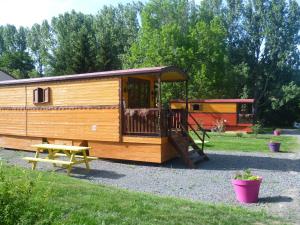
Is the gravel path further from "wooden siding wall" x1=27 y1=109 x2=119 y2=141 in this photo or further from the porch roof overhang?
the porch roof overhang

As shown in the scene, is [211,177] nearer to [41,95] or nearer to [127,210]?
[127,210]

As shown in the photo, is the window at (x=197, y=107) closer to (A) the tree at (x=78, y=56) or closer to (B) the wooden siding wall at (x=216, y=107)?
(B) the wooden siding wall at (x=216, y=107)

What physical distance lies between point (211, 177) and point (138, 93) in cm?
498

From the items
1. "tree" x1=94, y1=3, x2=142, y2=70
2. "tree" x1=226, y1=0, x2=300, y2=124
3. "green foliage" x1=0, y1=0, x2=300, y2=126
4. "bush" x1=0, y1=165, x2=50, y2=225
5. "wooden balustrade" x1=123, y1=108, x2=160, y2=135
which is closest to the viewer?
"bush" x1=0, y1=165, x2=50, y2=225

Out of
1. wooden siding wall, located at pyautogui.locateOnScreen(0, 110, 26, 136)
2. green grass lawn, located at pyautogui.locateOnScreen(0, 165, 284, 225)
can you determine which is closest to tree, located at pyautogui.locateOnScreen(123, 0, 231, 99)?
wooden siding wall, located at pyautogui.locateOnScreen(0, 110, 26, 136)

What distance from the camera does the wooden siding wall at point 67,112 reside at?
12336mm

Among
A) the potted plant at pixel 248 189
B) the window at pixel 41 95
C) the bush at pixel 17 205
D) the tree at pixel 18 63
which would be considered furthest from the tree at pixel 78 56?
the bush at pixel 17 205

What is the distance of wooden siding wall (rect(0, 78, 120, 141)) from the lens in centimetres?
1234

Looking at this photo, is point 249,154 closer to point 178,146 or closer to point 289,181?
point 178,146

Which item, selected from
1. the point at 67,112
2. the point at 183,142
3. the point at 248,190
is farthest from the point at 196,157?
the point at 248,190

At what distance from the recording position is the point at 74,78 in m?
13.1

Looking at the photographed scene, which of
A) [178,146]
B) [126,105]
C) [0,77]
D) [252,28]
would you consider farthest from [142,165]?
[252,28]

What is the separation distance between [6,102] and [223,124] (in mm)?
14613

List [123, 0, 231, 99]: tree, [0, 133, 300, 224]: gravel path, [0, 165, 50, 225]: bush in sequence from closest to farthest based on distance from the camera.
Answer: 1. [0, 165, 50, 225]: bush
2. [0, 133, 300, 224]: gravel path
3. [123, 0, 231, 99]: tree
